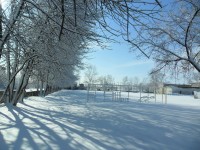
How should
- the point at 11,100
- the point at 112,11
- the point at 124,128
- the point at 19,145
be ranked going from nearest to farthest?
the point at 112,11 → the point at 19,145 → the point at 124,128 → the point at 11,100

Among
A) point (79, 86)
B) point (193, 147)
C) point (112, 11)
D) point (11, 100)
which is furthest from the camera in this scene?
point (79, 86)

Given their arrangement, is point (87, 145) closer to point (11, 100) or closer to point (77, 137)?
point (77, 137)

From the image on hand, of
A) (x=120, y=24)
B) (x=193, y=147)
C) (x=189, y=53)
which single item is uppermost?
(x=189, y=53)

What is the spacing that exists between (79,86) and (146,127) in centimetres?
8289

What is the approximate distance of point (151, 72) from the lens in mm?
17328

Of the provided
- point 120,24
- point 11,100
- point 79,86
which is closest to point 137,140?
point 120,24

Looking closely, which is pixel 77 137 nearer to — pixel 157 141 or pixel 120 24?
pixel 157 141

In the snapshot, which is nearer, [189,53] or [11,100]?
[189,53]

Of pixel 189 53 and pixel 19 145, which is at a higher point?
pixel 189 53

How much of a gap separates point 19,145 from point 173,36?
11.5m

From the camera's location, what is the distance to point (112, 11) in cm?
445

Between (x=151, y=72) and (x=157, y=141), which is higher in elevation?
(x=151, y=72)

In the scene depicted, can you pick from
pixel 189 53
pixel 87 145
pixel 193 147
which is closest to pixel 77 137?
pixel 87 145

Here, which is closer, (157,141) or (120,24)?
(120,24)
